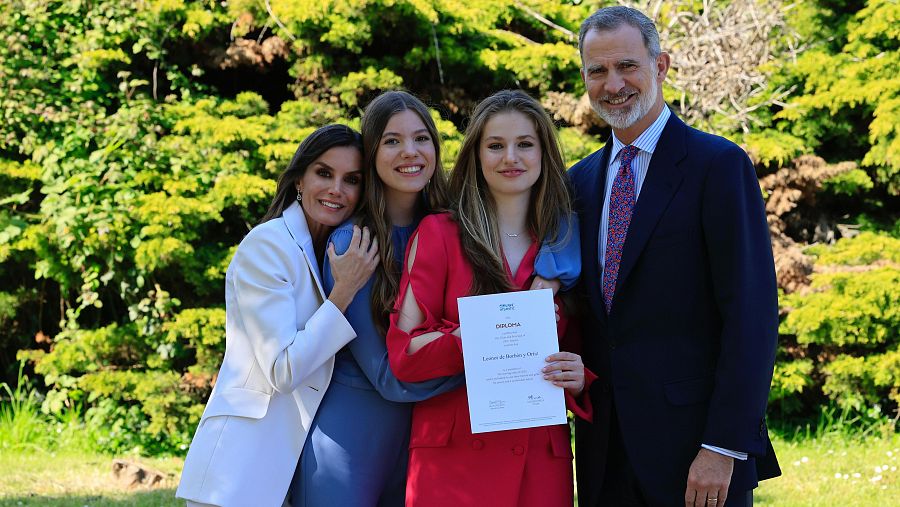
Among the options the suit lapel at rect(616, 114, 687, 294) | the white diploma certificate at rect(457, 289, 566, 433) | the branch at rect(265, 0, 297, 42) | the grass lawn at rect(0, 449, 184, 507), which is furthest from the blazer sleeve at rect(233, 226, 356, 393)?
the branch at rect(265, 0, 297, 42)

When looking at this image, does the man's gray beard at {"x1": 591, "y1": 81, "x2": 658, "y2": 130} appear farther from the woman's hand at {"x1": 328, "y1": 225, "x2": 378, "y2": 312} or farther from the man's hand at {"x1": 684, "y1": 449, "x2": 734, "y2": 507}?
the man's hand at {"x1": 684, "y1": 449, "x2": 734, "y2": 507}

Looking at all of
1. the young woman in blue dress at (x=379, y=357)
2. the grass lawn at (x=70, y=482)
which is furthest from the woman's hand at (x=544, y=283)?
the grass lawn at (x=70, y=482)

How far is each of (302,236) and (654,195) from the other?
54.4 inches

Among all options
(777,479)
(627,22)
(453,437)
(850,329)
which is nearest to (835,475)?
(777,479)

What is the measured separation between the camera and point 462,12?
852 cm

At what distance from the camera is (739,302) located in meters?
3.04

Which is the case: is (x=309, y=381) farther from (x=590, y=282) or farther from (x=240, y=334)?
(x=590, y=282)

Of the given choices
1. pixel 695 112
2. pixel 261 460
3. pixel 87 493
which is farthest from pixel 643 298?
pixel 695 112

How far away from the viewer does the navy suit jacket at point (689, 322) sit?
3.05 metres

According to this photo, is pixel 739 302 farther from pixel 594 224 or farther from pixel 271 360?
pixel 271 360

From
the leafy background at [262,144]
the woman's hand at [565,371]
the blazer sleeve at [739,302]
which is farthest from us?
the leafy background at [262,144]

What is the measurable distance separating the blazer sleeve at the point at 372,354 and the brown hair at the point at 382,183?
0.27ft

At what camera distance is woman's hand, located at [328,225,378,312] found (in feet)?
11.3

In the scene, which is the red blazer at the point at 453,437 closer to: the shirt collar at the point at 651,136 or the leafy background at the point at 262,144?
the shirt collar at the point at 651,136
